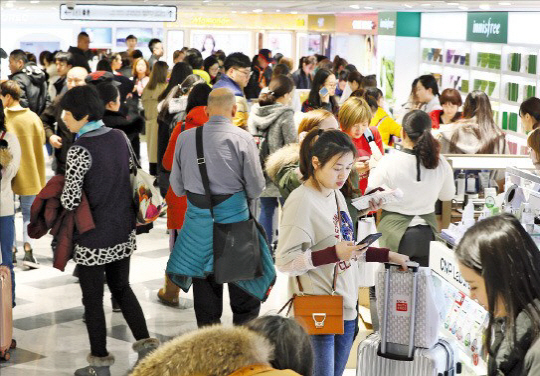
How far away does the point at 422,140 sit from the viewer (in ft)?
19.5

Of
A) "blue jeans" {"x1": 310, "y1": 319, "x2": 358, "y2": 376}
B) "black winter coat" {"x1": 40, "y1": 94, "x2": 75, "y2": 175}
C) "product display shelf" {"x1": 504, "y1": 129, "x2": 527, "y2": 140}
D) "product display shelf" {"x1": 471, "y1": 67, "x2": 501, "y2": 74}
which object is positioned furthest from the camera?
"product display shelf" {"x1": 471, "y1": 67, "x2": 501, "y2": 74}

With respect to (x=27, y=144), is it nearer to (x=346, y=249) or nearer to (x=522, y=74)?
(x=346, y=249)

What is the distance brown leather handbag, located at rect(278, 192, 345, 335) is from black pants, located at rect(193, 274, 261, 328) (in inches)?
52.2

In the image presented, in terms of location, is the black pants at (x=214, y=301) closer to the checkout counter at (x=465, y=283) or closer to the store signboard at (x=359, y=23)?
the checkout counter at (x=465, y=283)

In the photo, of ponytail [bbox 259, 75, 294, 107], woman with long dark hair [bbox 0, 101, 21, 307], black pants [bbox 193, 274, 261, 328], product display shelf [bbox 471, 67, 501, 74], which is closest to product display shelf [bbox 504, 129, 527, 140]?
product display shelf [bbox 471, 67, 501, 74]

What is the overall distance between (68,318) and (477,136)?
3531 mm

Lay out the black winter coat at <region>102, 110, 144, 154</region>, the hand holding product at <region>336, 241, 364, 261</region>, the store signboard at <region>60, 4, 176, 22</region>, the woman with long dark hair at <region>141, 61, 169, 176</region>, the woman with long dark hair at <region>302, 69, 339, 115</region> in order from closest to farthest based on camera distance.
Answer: the hand holding product at <region>336, 241, 364, 261</region> → the black winter coat at <region>102, 110, 144, 154</region> → the woman with long dark hair at <region>302, 69, 339, 115</region> → the woman with long dark hair at <region>141, 61, 169, 176</region> → the store signboard at <region>60, 4, 176, 22</region>

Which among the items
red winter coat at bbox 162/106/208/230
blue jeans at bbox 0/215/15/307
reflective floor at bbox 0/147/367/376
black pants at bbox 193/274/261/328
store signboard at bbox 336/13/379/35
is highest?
store signboard at bbox 336/13/379/35

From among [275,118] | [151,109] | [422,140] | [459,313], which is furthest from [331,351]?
[151,109]

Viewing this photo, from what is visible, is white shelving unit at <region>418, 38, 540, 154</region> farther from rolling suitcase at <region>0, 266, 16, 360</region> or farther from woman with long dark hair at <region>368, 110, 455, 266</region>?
rolling suitcase at <region>0, 266, 16, 360</region>

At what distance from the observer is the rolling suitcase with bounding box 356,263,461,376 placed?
4098 mm

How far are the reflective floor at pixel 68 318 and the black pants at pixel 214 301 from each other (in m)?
0.38

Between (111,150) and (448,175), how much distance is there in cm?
219

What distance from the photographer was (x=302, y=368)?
8.50 ft
